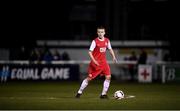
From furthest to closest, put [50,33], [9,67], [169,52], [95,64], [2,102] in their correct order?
[50,33]
[169,52]
[9,67]
[95,64]
[2,102]

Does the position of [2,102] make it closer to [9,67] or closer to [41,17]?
[9,67]

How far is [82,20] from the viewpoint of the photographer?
4831cm

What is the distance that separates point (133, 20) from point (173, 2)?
3530mm

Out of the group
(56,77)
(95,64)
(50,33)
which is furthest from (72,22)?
(95,64)

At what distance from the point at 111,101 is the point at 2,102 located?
3680 mm

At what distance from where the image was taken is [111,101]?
20203 millimetres

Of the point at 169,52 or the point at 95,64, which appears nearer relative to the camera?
the point at 95,64

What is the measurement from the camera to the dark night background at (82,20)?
45469mm

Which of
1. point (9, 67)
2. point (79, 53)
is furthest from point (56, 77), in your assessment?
point (79, 53)

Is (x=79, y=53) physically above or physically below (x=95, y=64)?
below

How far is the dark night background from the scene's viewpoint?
45469mm

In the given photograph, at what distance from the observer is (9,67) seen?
36344 millimetres

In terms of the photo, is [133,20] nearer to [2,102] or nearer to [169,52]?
[169,52]

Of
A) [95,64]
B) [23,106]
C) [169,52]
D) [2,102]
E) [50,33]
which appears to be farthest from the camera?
[50,33]
